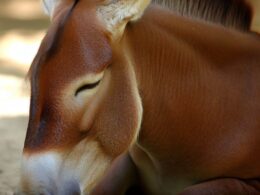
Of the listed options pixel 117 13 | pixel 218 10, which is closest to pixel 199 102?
pixel 218 10

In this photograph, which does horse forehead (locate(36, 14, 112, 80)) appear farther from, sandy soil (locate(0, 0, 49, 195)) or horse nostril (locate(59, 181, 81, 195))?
horse nostril (locate(59, 181, 81, 195))

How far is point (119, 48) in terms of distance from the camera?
2725 mm

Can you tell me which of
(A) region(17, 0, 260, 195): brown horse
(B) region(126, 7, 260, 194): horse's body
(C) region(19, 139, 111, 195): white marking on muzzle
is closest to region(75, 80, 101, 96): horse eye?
(A) region(17, 0, 260, 195): brown horse

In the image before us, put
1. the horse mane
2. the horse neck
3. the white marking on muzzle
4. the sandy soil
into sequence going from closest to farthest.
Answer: the white marking on muzzle < the horse neck < the horse mane < the sandy soil

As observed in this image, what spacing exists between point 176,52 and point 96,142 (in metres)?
0.52

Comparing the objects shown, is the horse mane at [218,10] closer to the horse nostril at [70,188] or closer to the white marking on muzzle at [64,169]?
the white marking on muzzle at [64,169]

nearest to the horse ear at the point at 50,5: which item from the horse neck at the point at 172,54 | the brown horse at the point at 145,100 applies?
the brown horse at the point at 145,100

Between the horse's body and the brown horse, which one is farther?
the horse's body

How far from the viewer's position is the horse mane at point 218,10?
304 centimetres

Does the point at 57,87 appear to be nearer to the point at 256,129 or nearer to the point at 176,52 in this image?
the point at 176,52

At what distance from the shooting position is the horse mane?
9.99 feet

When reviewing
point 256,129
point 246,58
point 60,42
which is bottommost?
point 256,129

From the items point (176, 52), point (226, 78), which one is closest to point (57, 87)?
point (176, 52)

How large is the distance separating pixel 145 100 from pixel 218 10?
560 millimetres
